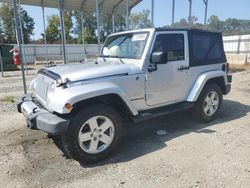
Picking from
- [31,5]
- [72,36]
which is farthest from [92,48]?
[72,36]

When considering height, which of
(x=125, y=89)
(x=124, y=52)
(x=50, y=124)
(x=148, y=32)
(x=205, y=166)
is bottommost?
(x=205, y=166)

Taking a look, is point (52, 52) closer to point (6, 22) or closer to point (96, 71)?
point (96, 71)

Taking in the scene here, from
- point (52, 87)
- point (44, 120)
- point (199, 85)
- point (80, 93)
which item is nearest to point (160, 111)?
point (199, 85)

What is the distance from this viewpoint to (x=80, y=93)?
332cm

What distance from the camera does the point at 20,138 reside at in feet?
15.2

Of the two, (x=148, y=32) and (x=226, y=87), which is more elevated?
(x=148, y=32)

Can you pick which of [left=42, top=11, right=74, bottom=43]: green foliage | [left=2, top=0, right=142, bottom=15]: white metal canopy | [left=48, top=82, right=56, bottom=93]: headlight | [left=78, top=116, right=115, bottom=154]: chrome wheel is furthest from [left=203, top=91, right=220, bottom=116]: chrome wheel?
[left=42, top=11, right=74, bottom=43]: green foliage

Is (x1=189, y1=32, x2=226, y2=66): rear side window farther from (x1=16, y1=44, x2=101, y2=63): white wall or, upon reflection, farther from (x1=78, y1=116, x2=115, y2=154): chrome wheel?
(x1=16, y1=44, x2=101, y2=63): white wall

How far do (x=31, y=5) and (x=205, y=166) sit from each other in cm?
1453

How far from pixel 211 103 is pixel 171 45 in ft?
5.71

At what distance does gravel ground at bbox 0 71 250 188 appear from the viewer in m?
3.19

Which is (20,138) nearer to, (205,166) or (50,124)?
(50,124)

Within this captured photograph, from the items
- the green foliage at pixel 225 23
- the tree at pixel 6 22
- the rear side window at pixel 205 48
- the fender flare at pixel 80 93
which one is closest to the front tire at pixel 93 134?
the fender flare at pixel 80 93

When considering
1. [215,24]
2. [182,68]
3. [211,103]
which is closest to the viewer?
[182,68]
